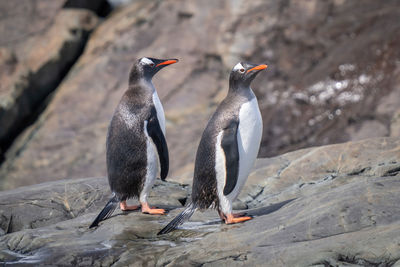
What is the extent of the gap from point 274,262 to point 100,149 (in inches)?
277

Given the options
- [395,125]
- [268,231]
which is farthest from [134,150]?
[395,125]

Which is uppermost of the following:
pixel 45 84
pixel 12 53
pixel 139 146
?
pixel 139 146

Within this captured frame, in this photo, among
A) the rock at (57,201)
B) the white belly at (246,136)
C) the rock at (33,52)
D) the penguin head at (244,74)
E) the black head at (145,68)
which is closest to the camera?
the white belly at (246,136)

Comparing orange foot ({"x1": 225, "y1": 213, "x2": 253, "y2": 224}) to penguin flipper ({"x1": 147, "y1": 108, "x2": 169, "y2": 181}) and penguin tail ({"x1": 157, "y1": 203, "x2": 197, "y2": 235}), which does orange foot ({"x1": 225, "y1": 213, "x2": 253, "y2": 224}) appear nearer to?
penguin tail ({"x1": 157, "y1": 203, "x2": 197, "y2": 235})

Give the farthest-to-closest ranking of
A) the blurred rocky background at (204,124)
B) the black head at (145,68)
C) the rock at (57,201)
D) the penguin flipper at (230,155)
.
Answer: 1. the black head at (145,68)
2. the rock at (57,201)
3. the penguin flipper at (230,155)
4. the blurred rocky background at (204,124)

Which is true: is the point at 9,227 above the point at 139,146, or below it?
below

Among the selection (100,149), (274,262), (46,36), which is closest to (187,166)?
(100,149)

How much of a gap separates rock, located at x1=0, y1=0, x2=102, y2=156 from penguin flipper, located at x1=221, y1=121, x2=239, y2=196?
7.43m

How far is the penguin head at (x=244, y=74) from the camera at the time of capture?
13.9ft

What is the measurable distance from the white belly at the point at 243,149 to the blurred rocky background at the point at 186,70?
14.2 ft

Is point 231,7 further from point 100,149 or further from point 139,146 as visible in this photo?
point 139,146

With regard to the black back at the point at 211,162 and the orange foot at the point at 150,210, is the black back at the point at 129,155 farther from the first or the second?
the black back at the point at 211,162

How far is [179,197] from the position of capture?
5.16m

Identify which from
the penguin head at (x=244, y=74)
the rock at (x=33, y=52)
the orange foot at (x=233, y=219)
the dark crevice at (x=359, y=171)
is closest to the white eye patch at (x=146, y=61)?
the penguin head at (x=244, y=74)
